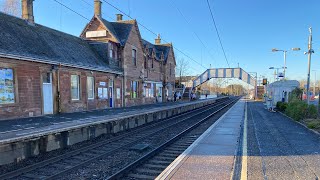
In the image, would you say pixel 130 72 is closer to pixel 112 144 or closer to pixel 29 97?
pixel 29 97

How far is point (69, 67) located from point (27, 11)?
5454 millimetres

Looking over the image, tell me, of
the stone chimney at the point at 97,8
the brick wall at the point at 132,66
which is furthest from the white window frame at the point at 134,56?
the stone chimney at the point at 97,8

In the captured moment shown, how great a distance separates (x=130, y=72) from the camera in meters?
27.0

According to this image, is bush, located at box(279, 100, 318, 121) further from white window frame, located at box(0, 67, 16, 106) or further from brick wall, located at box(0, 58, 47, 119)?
white window frame, located at box(0, 67, 16, 106)

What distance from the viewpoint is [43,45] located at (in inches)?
648

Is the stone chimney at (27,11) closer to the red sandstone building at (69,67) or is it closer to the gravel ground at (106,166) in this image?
the red sandstone building at (69,67)

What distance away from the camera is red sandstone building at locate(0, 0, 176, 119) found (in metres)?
13.3

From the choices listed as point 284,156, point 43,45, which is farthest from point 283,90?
point 43,45

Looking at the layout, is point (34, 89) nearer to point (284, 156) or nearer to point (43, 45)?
point (43, 45)

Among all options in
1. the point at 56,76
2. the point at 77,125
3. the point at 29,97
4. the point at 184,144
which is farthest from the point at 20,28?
the point at 184,144

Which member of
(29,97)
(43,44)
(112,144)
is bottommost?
(112,144)

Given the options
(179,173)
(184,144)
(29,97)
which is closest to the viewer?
(179,173)

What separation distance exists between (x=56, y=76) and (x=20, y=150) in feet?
28.1

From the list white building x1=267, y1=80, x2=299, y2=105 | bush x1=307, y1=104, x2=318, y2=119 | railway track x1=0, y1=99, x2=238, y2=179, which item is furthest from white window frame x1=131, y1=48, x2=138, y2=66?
bush x1=307, y1=104, x2=318, y2=119
